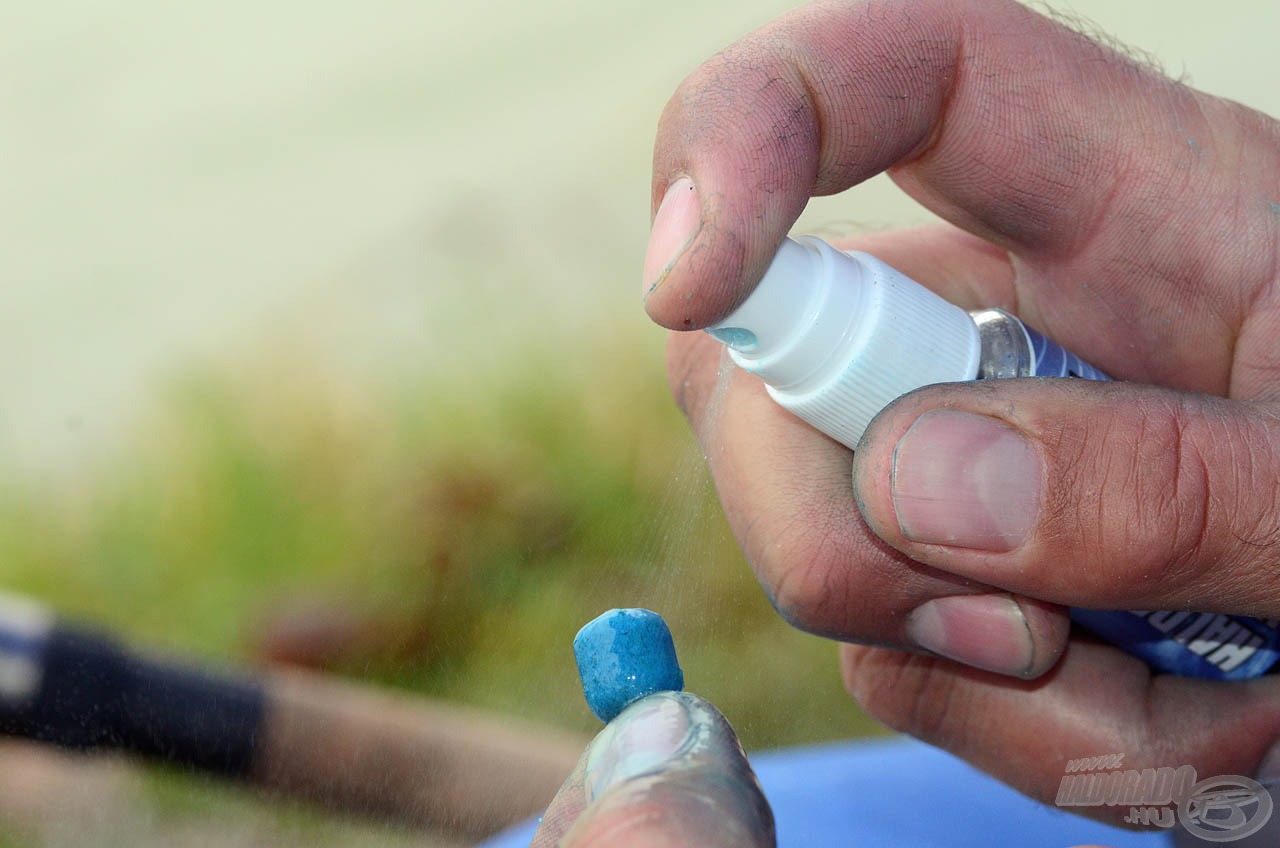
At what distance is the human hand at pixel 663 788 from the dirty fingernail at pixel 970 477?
122 mm

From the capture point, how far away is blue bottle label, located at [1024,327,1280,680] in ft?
1.61

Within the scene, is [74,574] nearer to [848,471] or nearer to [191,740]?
[191,740]

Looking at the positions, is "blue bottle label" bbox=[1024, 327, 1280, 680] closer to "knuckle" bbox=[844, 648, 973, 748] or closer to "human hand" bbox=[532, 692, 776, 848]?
"knuckle" bbox=[844, 648, 973, 748]

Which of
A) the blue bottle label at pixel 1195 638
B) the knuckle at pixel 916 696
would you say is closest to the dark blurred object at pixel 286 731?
the knuckle at pixel 916 696

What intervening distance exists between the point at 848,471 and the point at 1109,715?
22 cm

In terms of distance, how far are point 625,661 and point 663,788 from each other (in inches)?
3.6

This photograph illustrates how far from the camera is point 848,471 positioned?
1.69 feet

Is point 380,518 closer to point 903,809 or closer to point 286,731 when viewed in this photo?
point 286,731

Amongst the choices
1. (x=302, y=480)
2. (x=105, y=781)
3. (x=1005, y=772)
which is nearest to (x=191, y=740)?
(x=105, y=781)

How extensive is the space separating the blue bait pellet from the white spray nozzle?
0.33 ft

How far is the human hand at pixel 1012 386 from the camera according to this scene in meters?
0.38

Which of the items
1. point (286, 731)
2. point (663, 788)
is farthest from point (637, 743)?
point (286, 731)

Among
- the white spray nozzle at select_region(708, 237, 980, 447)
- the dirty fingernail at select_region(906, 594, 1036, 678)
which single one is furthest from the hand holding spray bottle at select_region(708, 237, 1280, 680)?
the dirty fingernail at select_region(906, 594, 1036, 678)

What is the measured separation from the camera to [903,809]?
24.7 inches
